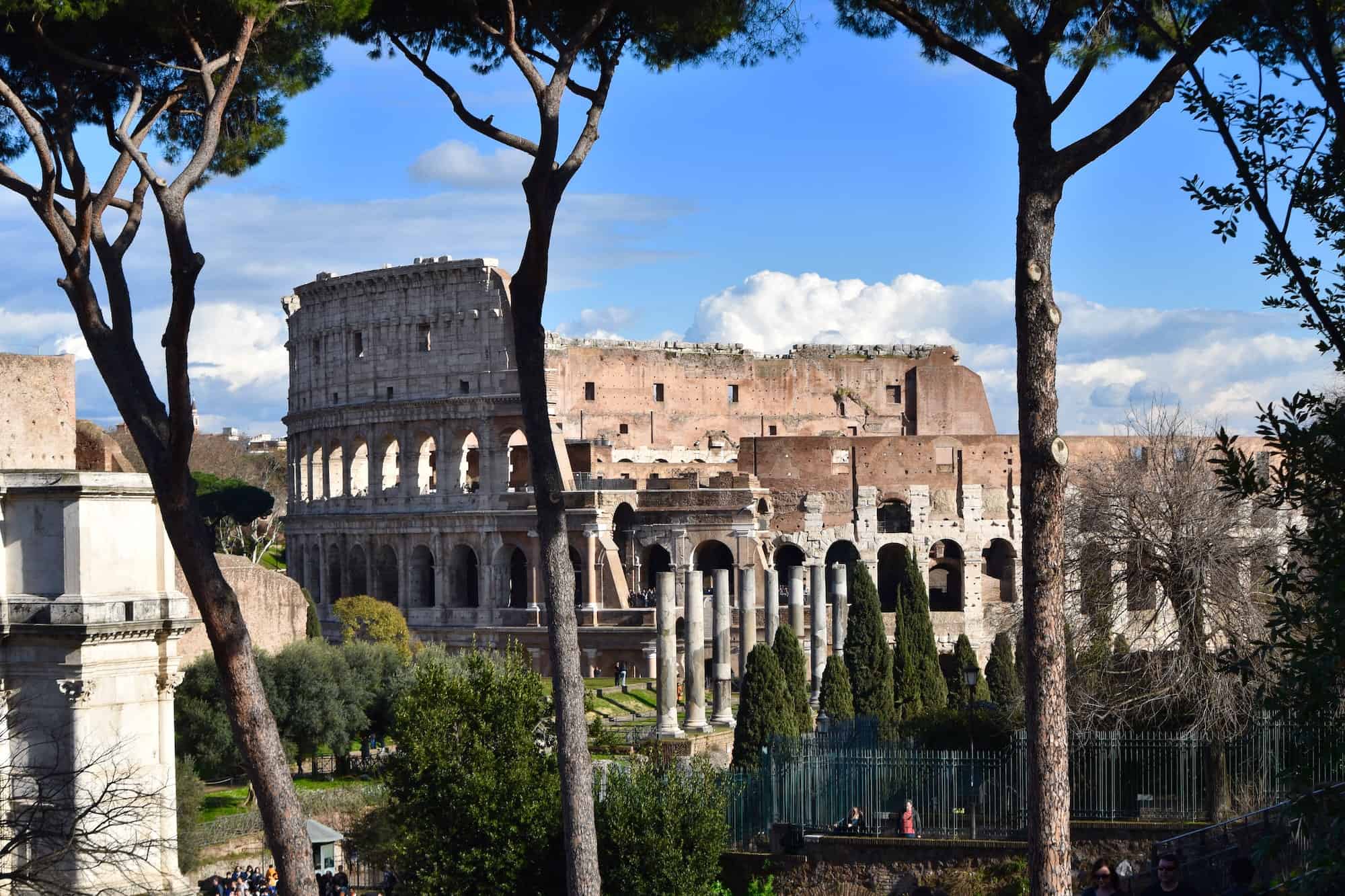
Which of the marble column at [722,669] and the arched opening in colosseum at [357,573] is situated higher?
the arched opening in colosseum at [357,573]

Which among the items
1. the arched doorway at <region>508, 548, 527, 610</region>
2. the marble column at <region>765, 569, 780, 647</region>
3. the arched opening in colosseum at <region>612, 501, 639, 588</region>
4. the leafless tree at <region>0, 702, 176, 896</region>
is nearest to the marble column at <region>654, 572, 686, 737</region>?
the marble column at <region>765, 569, 780, 647</region>

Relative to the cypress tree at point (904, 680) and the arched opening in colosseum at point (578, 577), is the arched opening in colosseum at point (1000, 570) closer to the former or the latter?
the arched opening in colosseum at point (578, 577)

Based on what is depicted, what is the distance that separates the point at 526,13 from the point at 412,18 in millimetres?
767

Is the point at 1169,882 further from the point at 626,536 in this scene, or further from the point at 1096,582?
the point at 626,536

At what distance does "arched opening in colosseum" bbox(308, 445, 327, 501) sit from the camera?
4553 centimetres

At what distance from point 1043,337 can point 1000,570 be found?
3523cm

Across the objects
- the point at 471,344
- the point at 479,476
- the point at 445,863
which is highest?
the point at 471,344

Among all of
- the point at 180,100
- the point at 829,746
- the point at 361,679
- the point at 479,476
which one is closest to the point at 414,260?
the point at 479,476

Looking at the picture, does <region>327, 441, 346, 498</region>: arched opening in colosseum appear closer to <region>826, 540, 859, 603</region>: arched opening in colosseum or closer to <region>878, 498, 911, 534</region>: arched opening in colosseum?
<region>826, 540, 859, 603</region>: arched opening in colosseum

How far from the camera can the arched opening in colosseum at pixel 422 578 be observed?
140ft

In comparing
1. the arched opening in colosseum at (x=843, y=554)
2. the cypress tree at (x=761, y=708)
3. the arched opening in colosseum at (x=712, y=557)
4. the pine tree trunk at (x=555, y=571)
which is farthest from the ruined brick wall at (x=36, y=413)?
the arched opening in colosseum at (x=843, y=554)

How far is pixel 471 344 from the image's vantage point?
41.5 meters

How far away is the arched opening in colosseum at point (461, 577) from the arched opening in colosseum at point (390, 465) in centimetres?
254

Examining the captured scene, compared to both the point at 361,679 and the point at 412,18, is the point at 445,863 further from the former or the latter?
the point at 361,679
